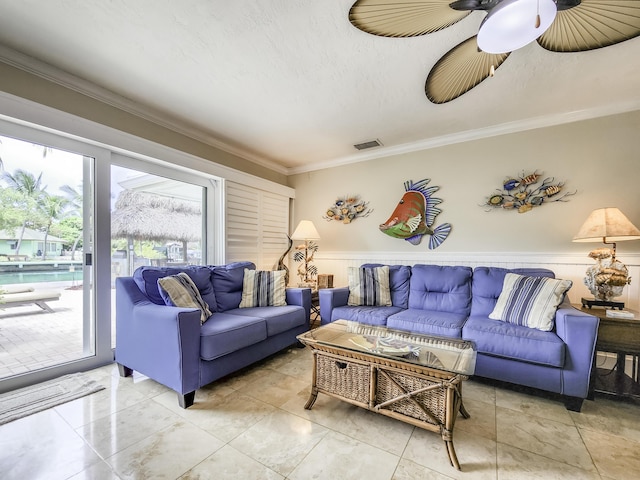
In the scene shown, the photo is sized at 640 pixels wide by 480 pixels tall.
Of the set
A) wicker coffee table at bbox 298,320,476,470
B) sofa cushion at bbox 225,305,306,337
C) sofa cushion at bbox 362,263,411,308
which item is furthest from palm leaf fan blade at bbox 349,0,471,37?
sofa cushion at bbox 362,263,411,308

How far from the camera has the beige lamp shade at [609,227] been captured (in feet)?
6.89

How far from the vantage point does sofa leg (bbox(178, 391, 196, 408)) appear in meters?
1.79

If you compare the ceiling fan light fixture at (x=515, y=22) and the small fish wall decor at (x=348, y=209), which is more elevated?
the ceiling fan light fixture at (x=515, y=22)

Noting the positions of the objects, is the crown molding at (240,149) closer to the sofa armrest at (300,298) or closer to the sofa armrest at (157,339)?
the sofa armrest at (157,339)

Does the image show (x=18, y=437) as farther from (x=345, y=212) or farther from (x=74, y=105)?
(x=345, y=212)

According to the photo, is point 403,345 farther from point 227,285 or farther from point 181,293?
point 227,285

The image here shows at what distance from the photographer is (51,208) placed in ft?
7.32

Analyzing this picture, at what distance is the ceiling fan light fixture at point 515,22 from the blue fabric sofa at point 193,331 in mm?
2225

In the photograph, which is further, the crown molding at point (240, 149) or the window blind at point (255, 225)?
the window blind at point (255, 225)

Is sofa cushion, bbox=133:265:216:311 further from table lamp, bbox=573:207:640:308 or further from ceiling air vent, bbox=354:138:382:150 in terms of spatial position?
table lamp, bbox=573:207:640:308

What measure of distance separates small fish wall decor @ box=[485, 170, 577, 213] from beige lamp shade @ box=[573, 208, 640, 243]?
0.57m

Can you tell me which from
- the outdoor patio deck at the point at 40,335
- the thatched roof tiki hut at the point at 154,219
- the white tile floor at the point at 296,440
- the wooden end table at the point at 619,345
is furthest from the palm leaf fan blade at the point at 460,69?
the outdoor patio deck at the point at 40,335

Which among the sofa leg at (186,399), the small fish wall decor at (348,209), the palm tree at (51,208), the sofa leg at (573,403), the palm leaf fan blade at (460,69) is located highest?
the palm leaf fan blade at (460,69)

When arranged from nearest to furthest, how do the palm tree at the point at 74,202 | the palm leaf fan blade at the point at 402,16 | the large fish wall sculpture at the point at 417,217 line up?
the palm leaf fan blade at the point at 402,16 < the palm tree at the point at 74,202 < the large fish wall sculpture at the point at 417,217
